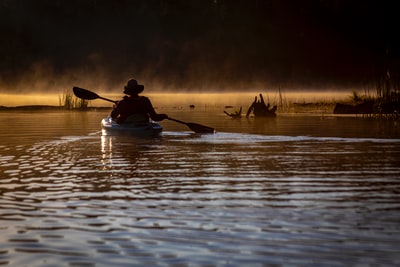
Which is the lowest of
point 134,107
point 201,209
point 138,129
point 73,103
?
point 201,209

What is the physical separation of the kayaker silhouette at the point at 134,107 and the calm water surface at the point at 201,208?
5.93m

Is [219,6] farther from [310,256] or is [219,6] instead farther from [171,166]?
[310,256]

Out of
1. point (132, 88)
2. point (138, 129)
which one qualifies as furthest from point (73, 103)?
point (138, 129)

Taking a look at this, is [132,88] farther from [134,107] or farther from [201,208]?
[201,208]

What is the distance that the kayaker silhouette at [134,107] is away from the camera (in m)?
25.3

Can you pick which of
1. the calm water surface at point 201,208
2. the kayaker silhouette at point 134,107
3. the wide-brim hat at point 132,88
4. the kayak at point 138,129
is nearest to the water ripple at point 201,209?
the calm water surface at point 201,208

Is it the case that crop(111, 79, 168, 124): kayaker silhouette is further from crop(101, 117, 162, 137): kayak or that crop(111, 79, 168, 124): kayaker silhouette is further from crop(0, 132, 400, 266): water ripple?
crop(0, 132, 400, 266): water ripple

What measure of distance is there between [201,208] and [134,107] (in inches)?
616

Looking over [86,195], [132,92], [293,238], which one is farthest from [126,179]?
[132,92]

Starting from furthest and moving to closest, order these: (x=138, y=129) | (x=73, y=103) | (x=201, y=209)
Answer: (x=73, y=103)
(x=138, y=129)
(x=201, y=209)

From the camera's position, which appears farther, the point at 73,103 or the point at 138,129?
the point at 73,103

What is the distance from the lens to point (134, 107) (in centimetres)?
2533

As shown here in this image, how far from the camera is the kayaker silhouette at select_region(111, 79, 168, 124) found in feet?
82.9

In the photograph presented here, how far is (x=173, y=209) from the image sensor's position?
→ 9.91 meters
